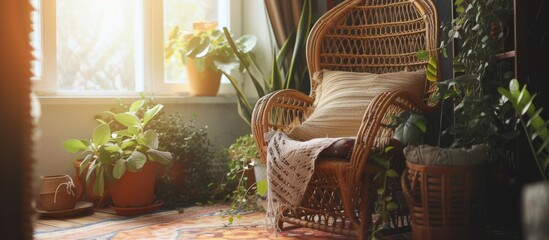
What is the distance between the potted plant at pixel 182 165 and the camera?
3482 millimetres

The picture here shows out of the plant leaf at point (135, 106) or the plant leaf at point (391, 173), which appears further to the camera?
the plant leaf at point (135, 106)

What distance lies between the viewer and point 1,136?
0.76m

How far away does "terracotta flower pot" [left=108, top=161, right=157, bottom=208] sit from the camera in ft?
10.3

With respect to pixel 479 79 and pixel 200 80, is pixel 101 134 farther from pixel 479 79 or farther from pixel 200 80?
pixel 479 79

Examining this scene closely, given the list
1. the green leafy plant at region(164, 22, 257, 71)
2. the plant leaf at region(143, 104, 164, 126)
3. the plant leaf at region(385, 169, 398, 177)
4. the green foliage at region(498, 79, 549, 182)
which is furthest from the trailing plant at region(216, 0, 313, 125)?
the green foliage at region(498, 79, 549, 182)

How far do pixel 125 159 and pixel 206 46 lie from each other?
0.99 meters

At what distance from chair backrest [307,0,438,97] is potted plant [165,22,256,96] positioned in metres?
0.75

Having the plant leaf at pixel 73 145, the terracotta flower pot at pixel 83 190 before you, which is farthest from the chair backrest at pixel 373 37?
the terracotta flower pot at pixel 83 190

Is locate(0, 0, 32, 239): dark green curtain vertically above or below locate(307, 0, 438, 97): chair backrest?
below

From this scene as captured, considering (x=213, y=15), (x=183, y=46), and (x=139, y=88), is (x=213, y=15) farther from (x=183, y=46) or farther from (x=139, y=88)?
(x=139, y=88)

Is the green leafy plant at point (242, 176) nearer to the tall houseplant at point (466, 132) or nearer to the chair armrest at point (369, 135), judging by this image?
the chair armrest at point (369, 135)

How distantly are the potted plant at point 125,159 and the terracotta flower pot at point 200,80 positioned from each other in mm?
672

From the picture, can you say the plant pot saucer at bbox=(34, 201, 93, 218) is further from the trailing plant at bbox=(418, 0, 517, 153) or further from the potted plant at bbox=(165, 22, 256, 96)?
the trailing plant at bbox=(418, 0, 517, 153)

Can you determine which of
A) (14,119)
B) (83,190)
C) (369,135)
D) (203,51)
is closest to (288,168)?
(369,135)
